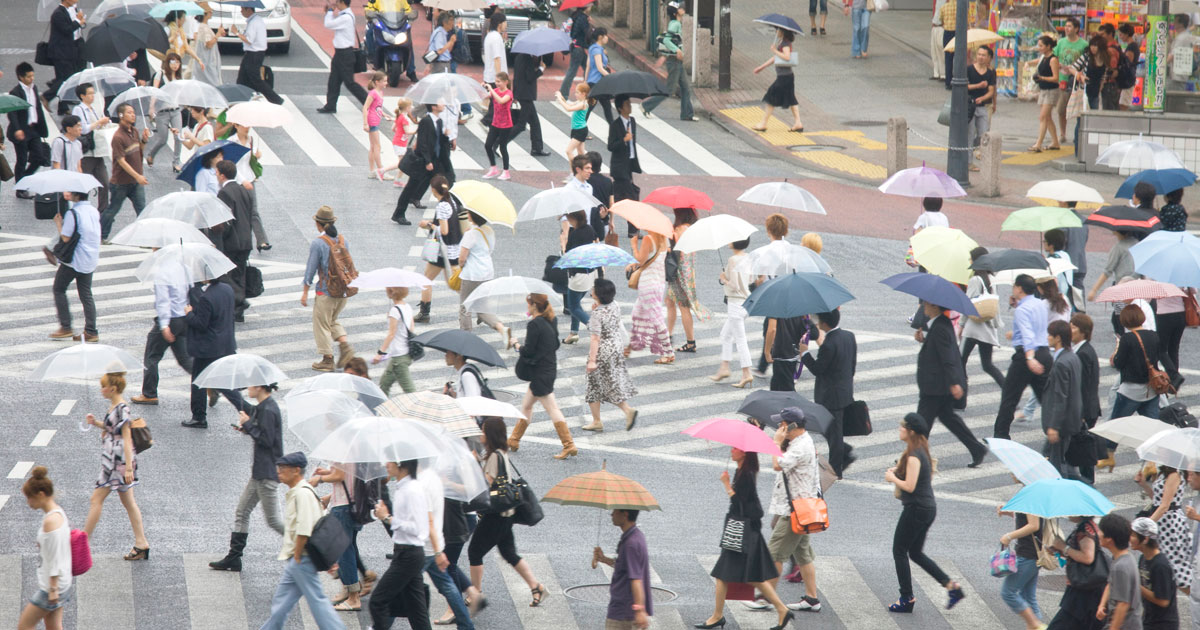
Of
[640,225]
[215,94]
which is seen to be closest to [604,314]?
[640,225]

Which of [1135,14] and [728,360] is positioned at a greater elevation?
[1135,14]

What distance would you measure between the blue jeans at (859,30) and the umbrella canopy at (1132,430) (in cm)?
2205

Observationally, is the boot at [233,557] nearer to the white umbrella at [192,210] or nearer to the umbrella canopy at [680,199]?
the white umbrella at [192,210]

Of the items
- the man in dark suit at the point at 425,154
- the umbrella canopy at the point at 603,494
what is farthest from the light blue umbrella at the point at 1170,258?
the man in dark suit at the point at 425,154

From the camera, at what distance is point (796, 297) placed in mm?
12930

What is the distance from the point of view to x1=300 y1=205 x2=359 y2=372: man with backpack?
48.6 ft

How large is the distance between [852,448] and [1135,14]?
1727 centimetres

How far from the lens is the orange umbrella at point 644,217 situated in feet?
50.2

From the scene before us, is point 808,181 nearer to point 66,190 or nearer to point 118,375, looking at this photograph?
point 66,190

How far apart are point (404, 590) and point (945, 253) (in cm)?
726

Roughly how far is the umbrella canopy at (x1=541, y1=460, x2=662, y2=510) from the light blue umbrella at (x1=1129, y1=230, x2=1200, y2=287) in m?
6.70

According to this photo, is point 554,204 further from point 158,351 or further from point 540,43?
point 540,43

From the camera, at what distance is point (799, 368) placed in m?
15.2

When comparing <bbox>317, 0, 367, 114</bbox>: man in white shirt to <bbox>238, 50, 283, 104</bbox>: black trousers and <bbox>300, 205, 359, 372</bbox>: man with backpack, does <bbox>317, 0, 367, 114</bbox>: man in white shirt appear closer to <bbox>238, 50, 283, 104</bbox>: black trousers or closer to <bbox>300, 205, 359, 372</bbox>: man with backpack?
<bbox>238, 50, 283, 104</bbox>: black trousers
